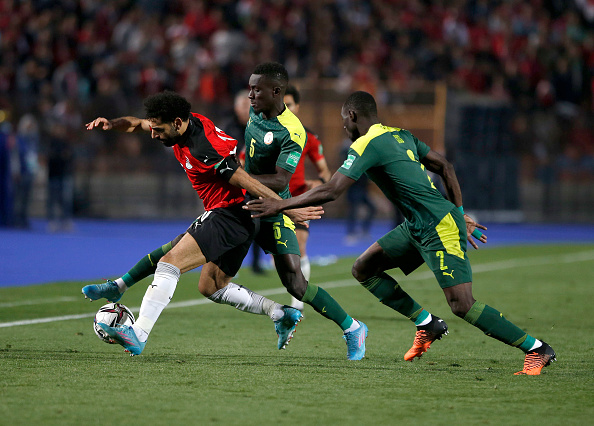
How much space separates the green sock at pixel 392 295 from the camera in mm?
7586

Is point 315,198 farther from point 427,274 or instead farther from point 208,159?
point 427,274

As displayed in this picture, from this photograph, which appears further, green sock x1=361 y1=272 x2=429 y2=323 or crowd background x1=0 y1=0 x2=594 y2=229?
crowd background x1=0 y1=0 x2=594 y2=229

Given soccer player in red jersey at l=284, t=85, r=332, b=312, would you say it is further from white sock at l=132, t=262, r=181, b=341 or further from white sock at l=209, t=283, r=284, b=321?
white sock at l=132, t=262, r=181, b=341

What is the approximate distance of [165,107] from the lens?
6.95m

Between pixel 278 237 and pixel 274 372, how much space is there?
1.15m

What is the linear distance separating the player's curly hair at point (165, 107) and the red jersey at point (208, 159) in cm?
19

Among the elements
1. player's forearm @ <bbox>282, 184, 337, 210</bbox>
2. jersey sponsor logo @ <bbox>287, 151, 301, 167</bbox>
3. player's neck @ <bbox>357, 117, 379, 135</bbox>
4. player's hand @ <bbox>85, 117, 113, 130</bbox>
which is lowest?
player's forearm @ <bbox>282, 184, 337, 210</bbox>

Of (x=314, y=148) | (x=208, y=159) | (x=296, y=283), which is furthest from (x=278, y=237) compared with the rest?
(x=314, y=148)

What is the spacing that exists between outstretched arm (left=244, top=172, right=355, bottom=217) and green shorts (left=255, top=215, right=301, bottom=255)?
628mm

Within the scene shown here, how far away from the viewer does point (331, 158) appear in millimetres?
24469

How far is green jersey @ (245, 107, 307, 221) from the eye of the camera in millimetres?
7340

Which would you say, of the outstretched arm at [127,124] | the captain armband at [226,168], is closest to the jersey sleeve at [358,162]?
the captain armband at [226,168]

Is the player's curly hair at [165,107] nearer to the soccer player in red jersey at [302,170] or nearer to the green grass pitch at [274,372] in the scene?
the green grass pitch at [274,372]

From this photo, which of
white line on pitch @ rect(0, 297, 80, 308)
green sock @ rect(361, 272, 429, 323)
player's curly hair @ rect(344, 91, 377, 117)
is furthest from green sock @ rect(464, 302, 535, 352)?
white line on pitch @ rect(0, 297, 80, 308)
